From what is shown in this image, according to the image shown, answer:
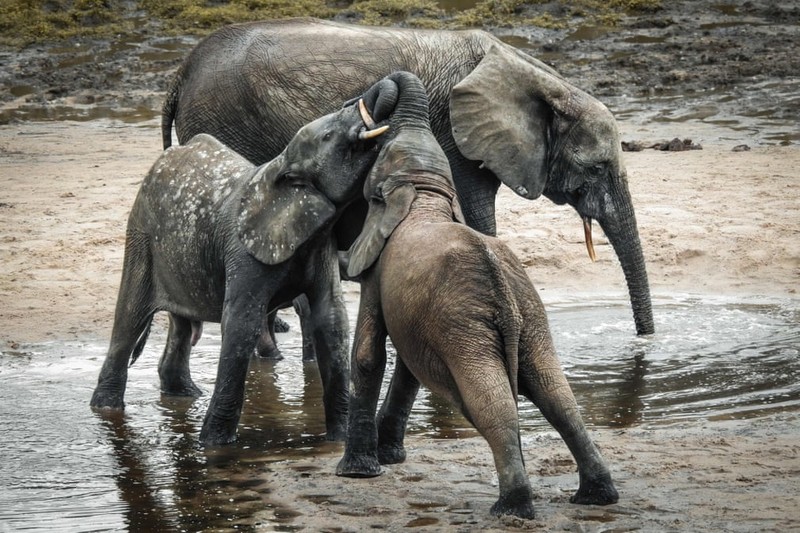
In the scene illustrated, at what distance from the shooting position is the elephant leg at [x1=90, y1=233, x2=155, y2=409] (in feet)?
22.7

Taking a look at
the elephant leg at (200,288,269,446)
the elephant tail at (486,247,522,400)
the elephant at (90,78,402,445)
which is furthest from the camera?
the elephant leg at (200,288,269,446)

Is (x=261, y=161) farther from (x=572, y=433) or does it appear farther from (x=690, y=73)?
(x=690, y=73)

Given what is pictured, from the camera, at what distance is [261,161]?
8.27 meters

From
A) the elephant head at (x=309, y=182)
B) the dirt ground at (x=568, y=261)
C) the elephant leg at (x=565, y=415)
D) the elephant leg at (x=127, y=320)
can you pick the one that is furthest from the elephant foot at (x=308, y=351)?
the elephant leg at (x=565, y=415)

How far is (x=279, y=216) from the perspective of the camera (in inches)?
237

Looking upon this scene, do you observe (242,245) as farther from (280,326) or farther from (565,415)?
(280,326)

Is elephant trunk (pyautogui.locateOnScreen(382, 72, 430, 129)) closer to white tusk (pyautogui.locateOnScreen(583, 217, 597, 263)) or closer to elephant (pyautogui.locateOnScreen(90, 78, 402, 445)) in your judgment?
elephant (pyautogui.locateOnScreen(90, 78, 402, 445))

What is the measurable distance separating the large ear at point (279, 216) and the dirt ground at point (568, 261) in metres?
0.98

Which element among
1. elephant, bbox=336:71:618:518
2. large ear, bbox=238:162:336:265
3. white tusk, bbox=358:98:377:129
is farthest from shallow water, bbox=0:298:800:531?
white tusk, bbox=358:98:377:129

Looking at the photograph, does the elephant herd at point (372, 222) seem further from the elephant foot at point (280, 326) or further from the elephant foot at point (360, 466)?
the elephant foot at point (280, 326)

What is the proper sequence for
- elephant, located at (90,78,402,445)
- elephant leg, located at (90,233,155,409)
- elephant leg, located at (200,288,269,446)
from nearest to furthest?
elephant, located at (90,78,402,445), elephant leg, located at (200,288,269,446), elephant leg, located at (90,233,155,409)

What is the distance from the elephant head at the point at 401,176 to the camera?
17.5 feet

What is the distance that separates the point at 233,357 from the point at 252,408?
1.08 metres

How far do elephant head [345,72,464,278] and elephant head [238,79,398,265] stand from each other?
17 cm
